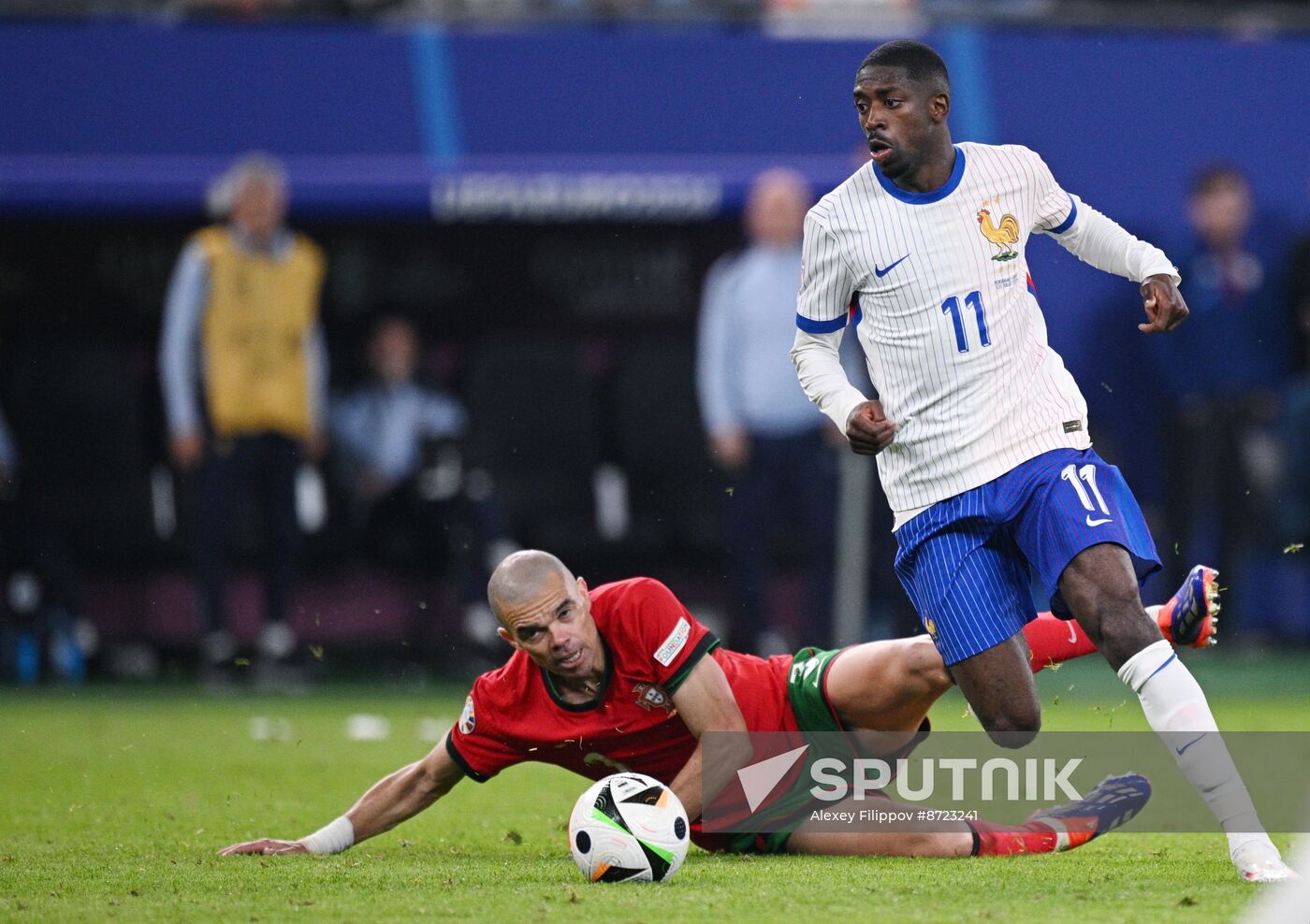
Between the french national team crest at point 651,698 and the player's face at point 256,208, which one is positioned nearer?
the french national team crest at point 651,698

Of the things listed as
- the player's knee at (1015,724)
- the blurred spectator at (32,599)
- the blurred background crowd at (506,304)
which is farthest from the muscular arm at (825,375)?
the blurred spectator at (32,599)

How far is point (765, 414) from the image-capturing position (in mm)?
11242

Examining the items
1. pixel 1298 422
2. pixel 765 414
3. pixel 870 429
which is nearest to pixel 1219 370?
pixel 1298 422

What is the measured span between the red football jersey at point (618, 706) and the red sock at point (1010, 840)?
0.66 metres

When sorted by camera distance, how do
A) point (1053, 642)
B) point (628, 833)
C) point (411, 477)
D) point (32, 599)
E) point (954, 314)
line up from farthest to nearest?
point (411, 477)
point (32, 599)
point (1053, 642)
point (954, 314)
point (628, 833)

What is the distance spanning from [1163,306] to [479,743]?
2346mm

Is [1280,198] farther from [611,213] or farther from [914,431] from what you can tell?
Result: [914,431]

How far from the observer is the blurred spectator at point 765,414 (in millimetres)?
11039

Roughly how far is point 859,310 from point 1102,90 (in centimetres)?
720

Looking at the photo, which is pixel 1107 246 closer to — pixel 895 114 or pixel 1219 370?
pixel 895 114

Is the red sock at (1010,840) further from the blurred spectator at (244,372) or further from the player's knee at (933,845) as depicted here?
the blurred spectator at (244,372)

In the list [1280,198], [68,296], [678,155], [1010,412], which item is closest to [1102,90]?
[1280,198]

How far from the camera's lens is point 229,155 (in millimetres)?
11773

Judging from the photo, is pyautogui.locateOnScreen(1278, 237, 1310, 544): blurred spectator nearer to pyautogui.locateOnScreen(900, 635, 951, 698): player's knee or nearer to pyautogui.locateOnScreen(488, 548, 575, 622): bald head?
pyautogui.locateOnScreen(900, 635, 951, 698): player's knee
